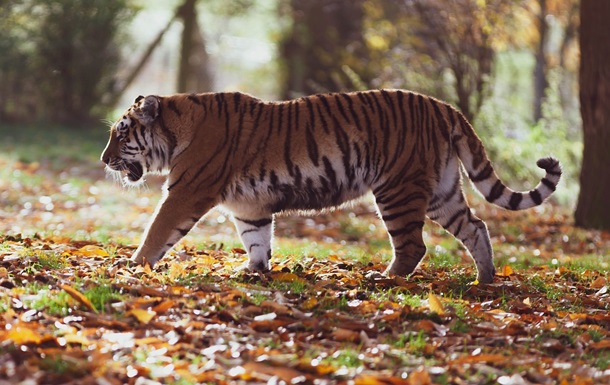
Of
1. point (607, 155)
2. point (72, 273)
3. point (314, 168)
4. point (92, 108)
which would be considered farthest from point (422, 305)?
point (92, 108)

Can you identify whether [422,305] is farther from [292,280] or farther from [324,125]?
[324,125]

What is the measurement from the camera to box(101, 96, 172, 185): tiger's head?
279 inches

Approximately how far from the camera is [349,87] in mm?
21859

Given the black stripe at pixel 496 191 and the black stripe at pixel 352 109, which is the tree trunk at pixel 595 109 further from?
the black stripe at pixel 352 109

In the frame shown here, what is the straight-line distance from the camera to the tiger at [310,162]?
22.6ft

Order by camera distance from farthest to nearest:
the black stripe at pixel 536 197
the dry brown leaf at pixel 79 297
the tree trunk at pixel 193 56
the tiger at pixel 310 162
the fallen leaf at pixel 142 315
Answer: the tree trunk at pixel 193 56 → the black stripe at pixel 536 197 → the tiger at pixel 310 162 → the dry brown leaf at pixel 79 297 → the fallen leaf at pixel 142 315

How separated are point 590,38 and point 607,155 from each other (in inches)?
61.5

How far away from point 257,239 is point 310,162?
800mm

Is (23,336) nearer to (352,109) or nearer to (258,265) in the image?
(258,265)

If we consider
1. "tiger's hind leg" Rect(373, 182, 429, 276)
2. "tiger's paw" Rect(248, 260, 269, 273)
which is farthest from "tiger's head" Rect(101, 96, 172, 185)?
"tiger's hind leg" Rect(373, 182, 429, 276)

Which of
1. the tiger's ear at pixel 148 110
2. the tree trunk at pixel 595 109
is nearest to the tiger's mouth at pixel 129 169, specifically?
the tiger's ear at pixel 148 110

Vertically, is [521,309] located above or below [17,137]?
above

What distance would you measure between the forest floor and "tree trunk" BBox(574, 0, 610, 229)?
158 inches

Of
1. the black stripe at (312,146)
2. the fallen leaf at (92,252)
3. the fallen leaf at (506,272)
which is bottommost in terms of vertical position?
the fallen leaf at (92,252)
